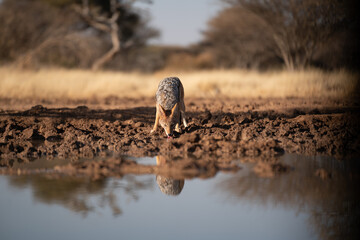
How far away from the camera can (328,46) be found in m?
21.2

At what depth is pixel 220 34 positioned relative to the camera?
42.2 metres

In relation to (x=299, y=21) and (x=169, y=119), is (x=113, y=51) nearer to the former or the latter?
(x=299, y=21)

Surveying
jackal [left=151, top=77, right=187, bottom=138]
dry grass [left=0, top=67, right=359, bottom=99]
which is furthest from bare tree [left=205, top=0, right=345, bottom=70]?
jackal [left=151, top=77, right=187, bottom=138]

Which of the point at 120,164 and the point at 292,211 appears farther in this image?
the point at 120,164

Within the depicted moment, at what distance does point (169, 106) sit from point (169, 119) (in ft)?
1.70

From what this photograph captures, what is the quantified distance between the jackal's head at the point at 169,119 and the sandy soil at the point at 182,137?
0.62 feet

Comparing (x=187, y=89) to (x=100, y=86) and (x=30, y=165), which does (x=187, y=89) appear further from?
(x=30, y=165)

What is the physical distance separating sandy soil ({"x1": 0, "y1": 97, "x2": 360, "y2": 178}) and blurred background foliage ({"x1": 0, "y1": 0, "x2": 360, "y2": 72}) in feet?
32.0

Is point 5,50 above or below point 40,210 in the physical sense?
above

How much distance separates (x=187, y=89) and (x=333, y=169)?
1256cm

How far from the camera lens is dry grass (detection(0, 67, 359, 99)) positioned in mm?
15430

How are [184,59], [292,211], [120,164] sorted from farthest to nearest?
[184,59]
[120,164]
[292,211]

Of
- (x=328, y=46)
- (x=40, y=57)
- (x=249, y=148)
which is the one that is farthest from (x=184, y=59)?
(x=249, y=148)

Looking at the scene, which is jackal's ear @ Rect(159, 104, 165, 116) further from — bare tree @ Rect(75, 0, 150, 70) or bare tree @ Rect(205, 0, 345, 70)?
bare tree @ Rect(75, 0, 150, 70)
